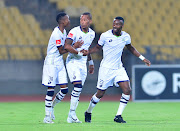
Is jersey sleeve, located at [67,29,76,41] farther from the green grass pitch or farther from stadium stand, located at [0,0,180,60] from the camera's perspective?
stadium stand, located at [0,0,180,60]

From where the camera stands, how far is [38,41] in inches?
758

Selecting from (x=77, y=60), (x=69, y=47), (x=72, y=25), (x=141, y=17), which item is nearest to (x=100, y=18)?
(x=72, y=25)

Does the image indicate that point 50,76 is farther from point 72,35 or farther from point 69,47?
point 72,35

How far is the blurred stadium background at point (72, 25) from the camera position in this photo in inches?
710

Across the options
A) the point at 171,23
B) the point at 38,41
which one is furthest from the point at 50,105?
the point at 171,23

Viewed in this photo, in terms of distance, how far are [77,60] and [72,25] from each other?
9734mm

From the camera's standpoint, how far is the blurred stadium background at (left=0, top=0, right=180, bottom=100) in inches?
710

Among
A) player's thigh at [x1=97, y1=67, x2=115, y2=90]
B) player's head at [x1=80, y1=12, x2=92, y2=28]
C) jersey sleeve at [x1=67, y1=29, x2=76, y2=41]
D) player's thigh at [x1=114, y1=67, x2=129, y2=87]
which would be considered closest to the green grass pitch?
player's thigh at [x1=97, y1=67, x2=115, y2=90]

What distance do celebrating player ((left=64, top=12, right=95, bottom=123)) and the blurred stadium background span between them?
7.37m

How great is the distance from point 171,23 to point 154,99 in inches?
231

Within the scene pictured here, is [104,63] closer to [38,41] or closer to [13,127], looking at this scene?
[13,127]

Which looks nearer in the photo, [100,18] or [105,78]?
[105,78]

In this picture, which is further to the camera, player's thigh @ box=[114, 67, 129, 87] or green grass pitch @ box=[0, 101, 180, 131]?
player's thigh @ box=[114, 67, 129, 87]

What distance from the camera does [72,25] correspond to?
1950 centimetres
